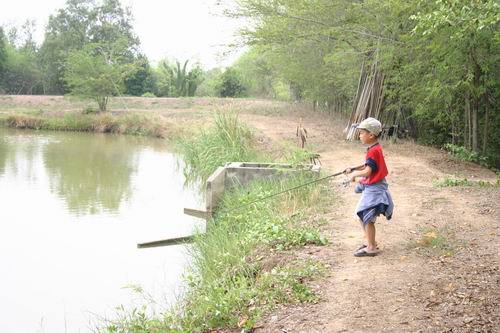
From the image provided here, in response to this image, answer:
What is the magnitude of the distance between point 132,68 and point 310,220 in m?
32.7

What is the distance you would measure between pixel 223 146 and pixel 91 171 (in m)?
6.73

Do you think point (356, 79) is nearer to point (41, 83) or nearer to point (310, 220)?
point (310, 220)

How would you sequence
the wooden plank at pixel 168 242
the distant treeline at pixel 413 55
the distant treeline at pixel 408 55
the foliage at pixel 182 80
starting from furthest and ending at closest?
the foliage at pixel 182 80 < the distant treeline at pixel 413 55 < the distant treeline at pixel 408 55 < the wooden plank at pixel 168 242

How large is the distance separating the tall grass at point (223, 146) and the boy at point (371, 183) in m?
7.43

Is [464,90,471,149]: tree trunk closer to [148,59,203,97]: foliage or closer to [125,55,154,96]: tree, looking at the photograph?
[148,59,203,97]: foliage

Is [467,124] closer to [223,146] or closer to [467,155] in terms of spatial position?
[467,155]

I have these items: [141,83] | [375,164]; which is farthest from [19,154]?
[141,83]

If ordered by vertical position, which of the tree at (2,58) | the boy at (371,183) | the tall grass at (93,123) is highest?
the tree at (2,58)

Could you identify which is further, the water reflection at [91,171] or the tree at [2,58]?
the tree at [2,58]

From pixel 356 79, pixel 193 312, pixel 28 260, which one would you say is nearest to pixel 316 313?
pixel 193 312

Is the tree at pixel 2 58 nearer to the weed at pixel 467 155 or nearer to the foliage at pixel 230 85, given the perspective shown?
the foliage at pixel 230 85

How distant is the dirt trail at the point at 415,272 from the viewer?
15.2 ft

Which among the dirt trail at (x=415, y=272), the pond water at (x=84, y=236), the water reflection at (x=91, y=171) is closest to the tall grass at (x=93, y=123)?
the water reflection at (x=91, y=171)

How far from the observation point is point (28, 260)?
31.4 ft
